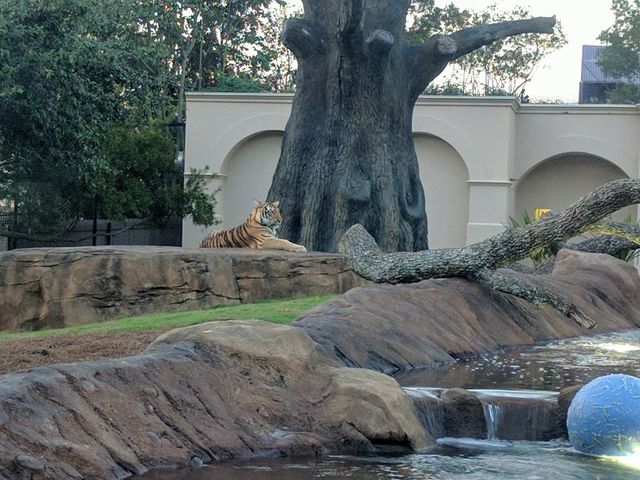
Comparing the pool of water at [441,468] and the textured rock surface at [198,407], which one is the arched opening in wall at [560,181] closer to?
the textured rock surface at [198,407]

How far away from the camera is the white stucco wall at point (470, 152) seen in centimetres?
3084

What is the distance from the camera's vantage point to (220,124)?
3200 centimetres

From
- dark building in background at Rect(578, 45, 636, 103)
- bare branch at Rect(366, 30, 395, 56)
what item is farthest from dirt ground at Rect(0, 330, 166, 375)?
dark building in background at Rect(578, 45, 636, 103)

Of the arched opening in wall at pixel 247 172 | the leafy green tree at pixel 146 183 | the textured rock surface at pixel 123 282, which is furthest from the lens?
the arched opening in wall at pixel 247 172

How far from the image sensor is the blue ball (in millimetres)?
6930

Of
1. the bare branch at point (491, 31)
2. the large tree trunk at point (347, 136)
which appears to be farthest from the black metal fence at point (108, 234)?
the bare branch at point (491, 31)

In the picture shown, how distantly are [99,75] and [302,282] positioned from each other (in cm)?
1206

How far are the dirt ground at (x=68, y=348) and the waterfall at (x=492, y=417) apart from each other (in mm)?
2900

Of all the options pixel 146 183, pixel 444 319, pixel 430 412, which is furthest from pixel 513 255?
pixel 146 183

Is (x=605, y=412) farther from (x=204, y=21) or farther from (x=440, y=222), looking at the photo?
(x=204, y=21)

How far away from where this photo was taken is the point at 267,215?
59.8 ft

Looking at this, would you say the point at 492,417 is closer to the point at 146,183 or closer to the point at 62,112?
the point at 62,112

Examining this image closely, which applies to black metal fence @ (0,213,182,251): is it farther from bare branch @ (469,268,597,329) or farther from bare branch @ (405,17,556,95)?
bare branch @ (469,268,597,329)

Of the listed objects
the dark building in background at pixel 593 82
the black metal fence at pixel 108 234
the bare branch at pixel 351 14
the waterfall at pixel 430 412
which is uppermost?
the dark building in background at pixel 593 82
